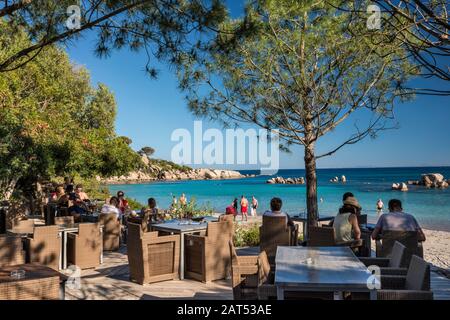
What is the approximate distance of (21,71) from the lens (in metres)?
12.1

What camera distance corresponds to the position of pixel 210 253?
5.20m

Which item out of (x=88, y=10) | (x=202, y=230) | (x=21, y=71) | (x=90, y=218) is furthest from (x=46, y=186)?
(x=88, y=10)

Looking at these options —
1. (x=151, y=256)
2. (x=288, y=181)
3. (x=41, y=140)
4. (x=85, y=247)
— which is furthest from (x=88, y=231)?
(x=288, y=181)

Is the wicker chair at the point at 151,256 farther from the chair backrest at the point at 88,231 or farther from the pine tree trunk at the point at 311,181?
the pine tree trunk at the point at 311,181

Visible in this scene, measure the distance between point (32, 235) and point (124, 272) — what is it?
1419 millimetres

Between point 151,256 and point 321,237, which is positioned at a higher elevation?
point 321,237

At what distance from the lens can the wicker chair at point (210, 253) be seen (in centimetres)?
518

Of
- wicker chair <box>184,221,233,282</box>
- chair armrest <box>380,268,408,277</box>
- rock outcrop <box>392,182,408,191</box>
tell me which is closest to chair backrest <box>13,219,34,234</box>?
wicker chair <box>184,221,233,282</box>

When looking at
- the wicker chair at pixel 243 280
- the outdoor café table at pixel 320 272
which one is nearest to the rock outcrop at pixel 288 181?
the outdoor café table at pixel 320 272

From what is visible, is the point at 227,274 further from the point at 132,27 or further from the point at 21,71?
the point at 21,71

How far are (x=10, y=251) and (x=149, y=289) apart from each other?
68.3 inches

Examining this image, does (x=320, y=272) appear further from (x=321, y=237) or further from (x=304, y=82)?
(x=304, y=82)

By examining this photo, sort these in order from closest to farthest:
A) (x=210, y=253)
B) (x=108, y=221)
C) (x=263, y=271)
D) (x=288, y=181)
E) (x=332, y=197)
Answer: (x=263, y=271)
(x=210, y=253)
(x=108, y=221)
(x=332, y=197)
(x=288, y=181)

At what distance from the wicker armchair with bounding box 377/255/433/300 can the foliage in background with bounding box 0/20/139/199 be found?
21.7ft
